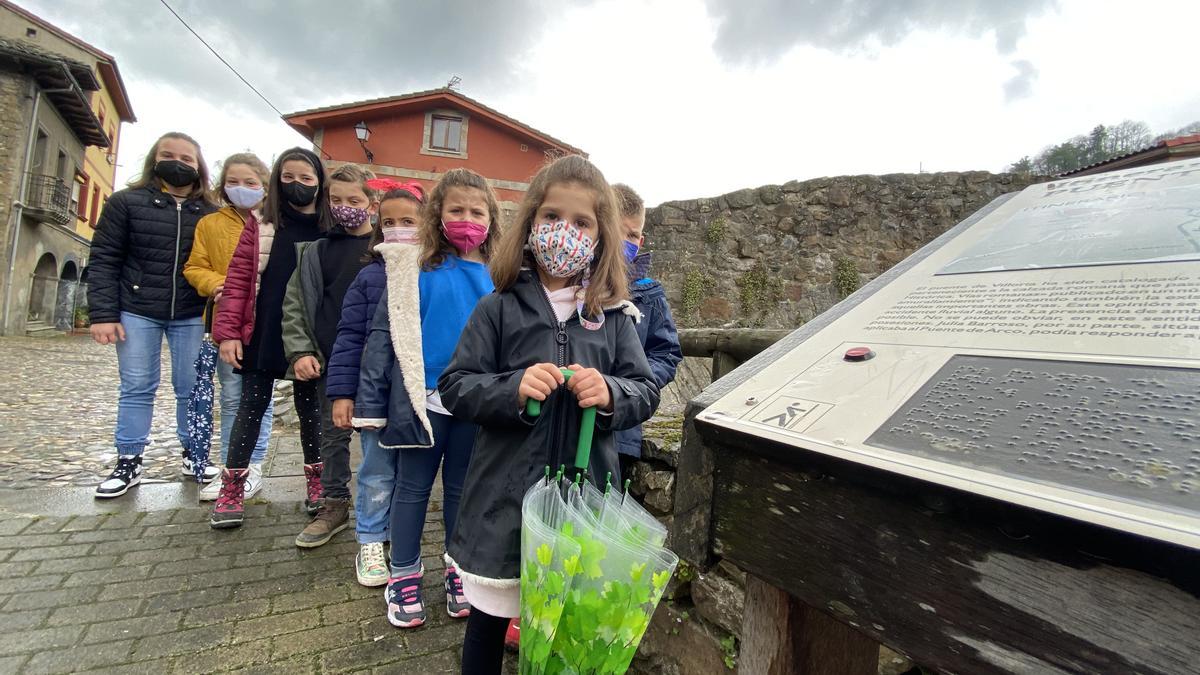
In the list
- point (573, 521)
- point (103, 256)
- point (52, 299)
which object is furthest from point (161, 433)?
point (52, 299)

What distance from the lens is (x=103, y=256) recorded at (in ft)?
10.0

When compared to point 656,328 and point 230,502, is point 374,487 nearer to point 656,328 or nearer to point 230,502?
point 230,502

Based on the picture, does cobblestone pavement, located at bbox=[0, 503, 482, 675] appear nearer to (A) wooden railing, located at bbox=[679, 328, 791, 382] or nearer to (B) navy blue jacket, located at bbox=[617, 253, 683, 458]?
(B) navy blue jacket, located at bbox=[617, 253, 683, 458]

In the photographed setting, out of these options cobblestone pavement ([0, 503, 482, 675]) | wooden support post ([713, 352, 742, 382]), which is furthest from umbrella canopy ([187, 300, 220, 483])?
wooden support post ([713, 352, 742, 382])

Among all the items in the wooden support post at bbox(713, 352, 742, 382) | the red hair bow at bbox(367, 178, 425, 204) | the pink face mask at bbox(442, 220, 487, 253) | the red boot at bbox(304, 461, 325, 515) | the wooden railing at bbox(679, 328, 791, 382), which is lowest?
the red boot at bbox(304, 461, 325, 515)

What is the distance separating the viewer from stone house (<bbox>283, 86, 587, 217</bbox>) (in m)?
16.2

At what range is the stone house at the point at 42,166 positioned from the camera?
14.6m

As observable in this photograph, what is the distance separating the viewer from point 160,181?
10.8 ft

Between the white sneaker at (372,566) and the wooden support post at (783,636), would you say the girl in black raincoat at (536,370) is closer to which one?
the wooden support post at (783,636)

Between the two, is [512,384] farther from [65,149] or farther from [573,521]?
[65,149]

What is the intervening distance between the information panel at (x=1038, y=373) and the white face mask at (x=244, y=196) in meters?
3.22

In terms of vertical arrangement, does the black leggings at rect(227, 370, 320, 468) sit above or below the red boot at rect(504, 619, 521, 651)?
above

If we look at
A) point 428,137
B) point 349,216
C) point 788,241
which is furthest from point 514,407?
point 428,137

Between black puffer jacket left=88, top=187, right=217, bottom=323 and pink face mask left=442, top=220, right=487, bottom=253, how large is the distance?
2133mm
